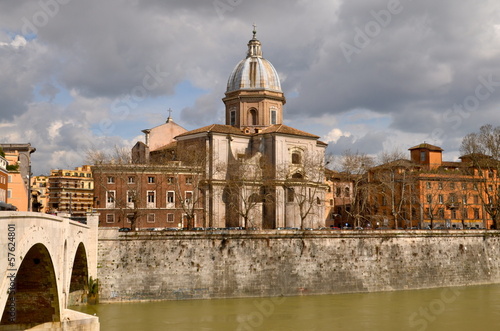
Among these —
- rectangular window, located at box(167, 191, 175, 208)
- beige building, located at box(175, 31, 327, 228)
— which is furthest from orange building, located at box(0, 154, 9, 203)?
beige building, located at box(175, 31, 327, 228)

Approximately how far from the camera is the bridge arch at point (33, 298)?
1000 inches

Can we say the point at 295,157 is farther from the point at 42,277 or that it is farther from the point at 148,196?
the point at 42,277

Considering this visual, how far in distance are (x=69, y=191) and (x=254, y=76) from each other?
202 ft

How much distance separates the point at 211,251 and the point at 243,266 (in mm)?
2529

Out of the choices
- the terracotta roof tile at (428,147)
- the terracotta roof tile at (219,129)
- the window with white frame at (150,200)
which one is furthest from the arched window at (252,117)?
the terracotta roof tile at (428,147)

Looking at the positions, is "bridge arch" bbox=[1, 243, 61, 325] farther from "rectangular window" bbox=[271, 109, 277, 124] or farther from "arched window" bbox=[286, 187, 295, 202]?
"rectangular window" bbox=[271, 109, 277, 124]

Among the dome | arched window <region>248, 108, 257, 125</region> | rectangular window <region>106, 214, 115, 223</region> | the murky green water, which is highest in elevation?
the dome

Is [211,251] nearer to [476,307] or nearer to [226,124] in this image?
[476,307]

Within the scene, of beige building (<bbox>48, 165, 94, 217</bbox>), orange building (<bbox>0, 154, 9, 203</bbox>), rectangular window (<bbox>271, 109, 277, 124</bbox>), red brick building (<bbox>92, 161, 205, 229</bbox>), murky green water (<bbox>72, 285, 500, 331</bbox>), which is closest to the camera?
murky green water (<bbox>72, 285, 500, 331</bbox>)

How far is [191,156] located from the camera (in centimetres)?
6969

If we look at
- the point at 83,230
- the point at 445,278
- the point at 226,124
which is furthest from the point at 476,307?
the point at 226,124

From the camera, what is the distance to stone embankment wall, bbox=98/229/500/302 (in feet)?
138

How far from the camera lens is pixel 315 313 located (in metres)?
38.6

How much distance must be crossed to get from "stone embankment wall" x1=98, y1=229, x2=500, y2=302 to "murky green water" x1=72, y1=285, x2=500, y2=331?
115cm
